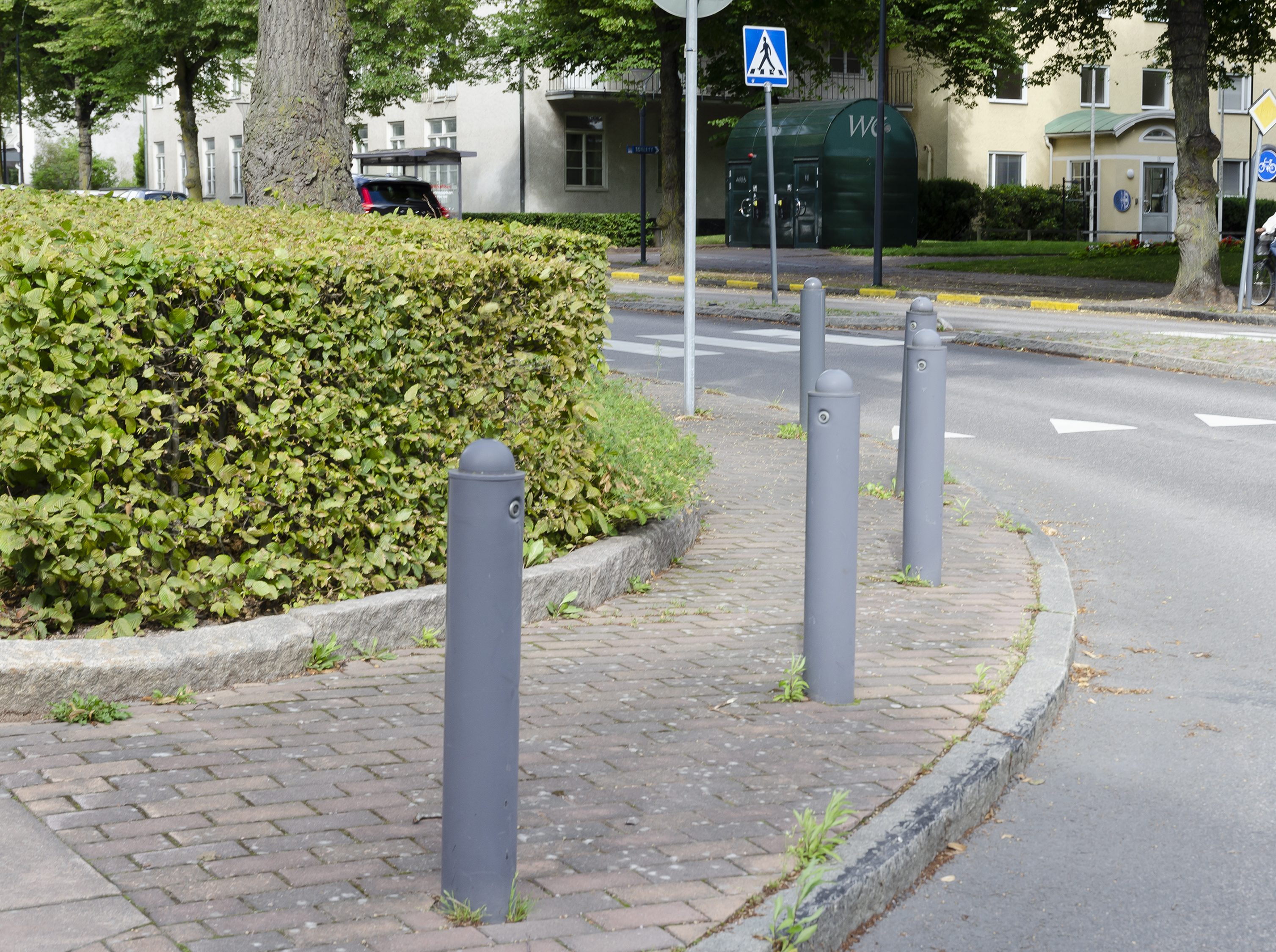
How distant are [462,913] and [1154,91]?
5607 centimetres

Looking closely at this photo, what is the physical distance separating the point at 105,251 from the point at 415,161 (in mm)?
41423

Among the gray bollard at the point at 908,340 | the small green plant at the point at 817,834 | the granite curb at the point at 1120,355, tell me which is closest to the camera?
the small green plant at the point at 817,834

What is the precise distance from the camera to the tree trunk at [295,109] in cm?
973

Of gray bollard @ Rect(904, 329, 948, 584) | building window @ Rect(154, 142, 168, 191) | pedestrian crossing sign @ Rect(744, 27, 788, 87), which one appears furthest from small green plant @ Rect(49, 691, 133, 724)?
building window @ Rect(154, 142, 168, 191)

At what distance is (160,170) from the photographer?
64500 mm

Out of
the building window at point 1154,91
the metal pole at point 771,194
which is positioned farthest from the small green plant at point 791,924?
the building window at point 1154,91

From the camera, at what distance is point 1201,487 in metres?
8.40

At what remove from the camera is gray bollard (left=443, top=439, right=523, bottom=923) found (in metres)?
2.91

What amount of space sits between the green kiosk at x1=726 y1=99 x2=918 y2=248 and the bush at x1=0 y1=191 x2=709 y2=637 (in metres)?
34.8

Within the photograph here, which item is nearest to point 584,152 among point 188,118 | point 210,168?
point 188,118

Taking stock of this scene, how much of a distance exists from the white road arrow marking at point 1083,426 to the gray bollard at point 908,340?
7.33 ft

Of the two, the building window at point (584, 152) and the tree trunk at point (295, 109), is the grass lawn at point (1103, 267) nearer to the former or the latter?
the tree trunk at point (295, 109)

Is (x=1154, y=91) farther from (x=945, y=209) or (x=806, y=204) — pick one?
(x=806, y=204)

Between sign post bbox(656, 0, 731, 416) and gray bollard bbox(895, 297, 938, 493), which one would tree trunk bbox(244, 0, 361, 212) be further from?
gray bollard bbox(895, 297, 938, 493)
